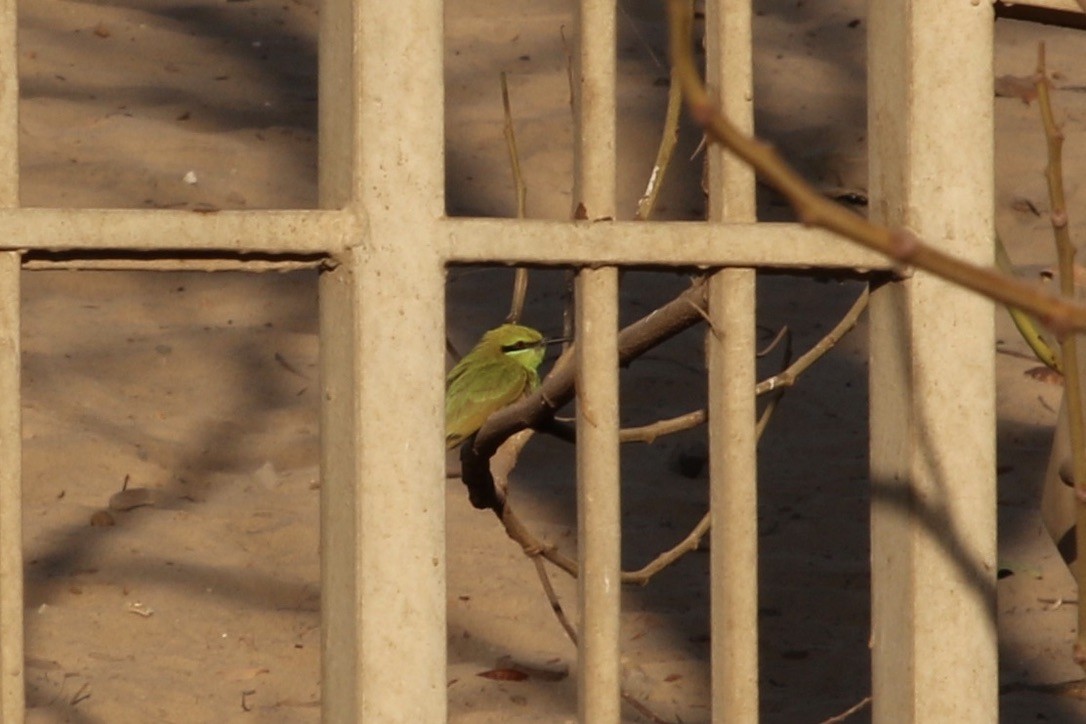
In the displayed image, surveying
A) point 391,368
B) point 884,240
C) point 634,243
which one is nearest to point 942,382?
point 634,243

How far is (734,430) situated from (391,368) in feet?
1.07

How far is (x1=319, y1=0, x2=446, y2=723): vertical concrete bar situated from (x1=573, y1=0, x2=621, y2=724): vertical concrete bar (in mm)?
131

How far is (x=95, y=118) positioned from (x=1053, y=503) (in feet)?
18.6

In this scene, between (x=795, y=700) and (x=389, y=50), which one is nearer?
(x=389, y=50)

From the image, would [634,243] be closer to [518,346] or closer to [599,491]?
[599,491]

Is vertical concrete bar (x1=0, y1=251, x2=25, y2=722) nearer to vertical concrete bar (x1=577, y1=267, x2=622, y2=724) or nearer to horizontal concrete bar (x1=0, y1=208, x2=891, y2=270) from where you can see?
horizontal concrete bar (x1=0, y1=208, x2=891, y2=270)

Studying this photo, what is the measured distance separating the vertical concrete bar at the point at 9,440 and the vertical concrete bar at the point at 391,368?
28cm

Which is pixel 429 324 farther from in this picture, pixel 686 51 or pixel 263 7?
pixel 263 7

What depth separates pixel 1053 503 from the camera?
1.99m

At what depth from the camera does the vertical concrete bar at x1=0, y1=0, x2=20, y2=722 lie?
4.80 ft

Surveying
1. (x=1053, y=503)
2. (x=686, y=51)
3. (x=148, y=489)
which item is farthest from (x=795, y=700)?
(x=686, y=51)

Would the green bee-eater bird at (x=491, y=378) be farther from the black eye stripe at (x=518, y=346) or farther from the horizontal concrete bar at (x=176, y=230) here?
the horizontal concrete bar at (x=176, y=230)

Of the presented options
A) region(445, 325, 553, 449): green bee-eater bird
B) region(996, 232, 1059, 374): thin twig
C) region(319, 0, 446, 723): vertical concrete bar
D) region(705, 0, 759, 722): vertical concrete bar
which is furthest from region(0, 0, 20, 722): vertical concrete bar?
region(445, 325, 553, 449): green bee-eater bird

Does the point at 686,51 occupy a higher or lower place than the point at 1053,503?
higher
